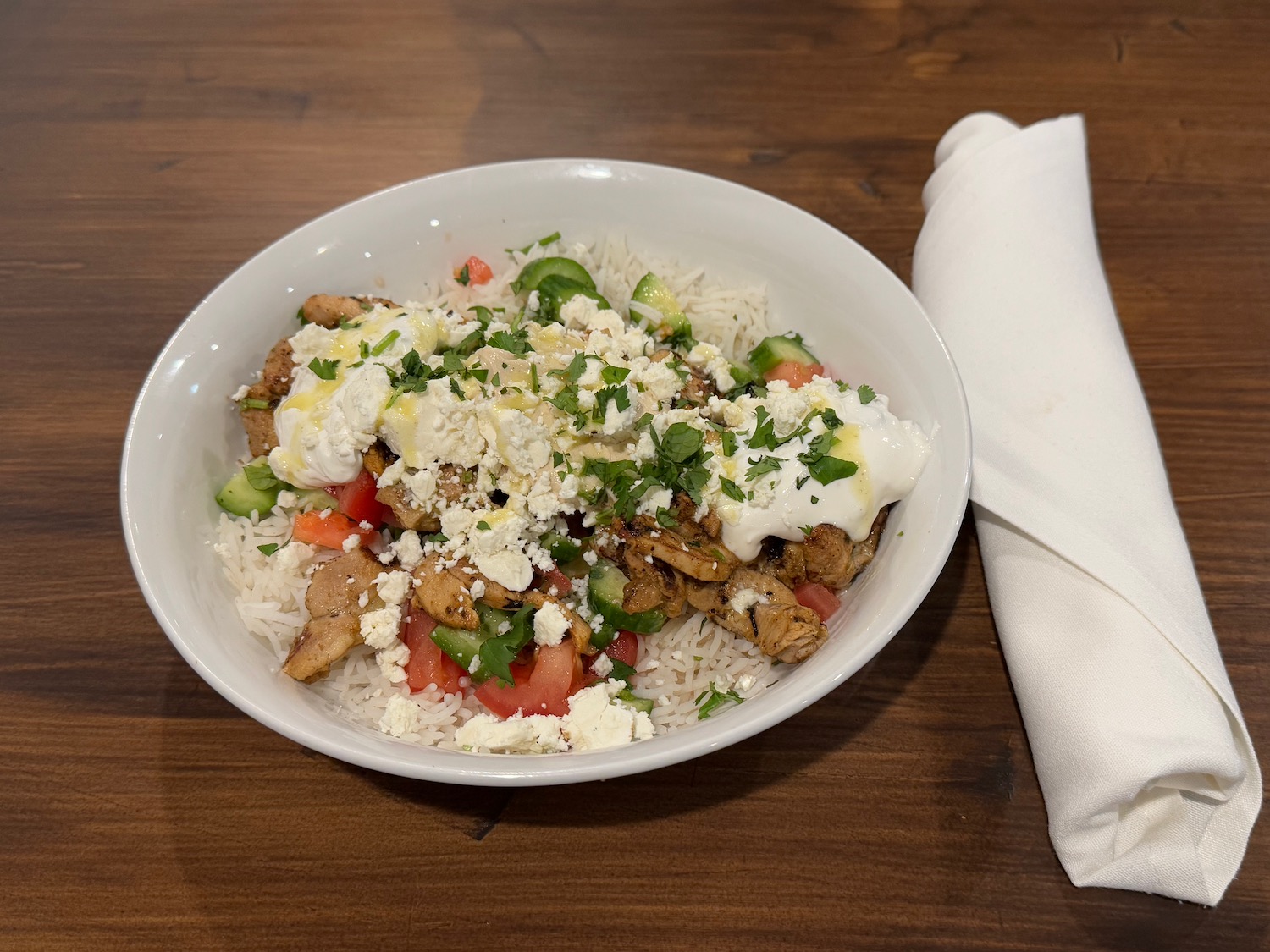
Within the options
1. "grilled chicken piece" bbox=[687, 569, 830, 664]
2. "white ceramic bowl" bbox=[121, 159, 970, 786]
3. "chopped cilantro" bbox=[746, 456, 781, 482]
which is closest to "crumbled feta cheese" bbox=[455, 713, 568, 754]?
"white ceramic bowl" bbox=[121, 159, 970, 786]

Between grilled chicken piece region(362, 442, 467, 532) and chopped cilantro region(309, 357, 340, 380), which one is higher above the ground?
chopped cilantro region(309, 357, 340, 380)

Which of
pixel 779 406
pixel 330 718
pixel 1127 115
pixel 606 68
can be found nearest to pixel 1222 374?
pixel 1127 115

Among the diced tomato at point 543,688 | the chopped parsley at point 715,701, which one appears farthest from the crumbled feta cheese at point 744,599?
the diced tomato at point 543,688

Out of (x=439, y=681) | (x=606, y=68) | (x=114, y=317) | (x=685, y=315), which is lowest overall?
(x=439, y=681)

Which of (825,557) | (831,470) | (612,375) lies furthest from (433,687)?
(831,470)

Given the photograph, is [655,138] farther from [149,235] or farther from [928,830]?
[928,830]

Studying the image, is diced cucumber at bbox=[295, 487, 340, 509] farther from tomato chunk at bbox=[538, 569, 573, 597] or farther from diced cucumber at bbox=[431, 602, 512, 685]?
tomato chunk at bbox=[538, 569, 573, 597]
